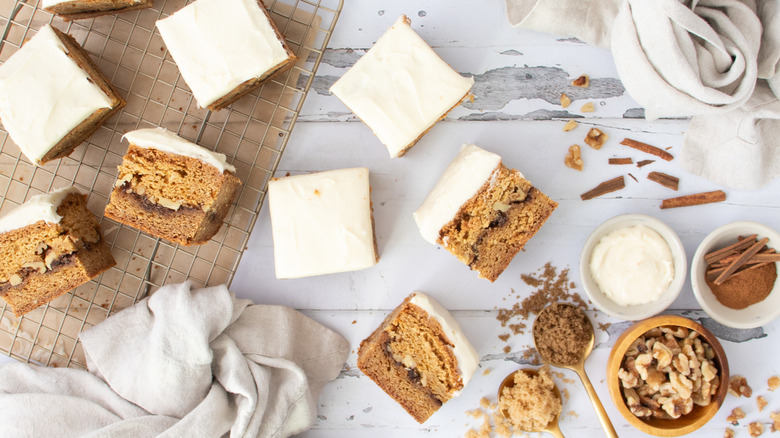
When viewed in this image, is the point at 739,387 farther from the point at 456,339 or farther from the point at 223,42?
the point at 223,42

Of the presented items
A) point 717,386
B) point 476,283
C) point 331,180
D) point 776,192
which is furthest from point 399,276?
point 776,192

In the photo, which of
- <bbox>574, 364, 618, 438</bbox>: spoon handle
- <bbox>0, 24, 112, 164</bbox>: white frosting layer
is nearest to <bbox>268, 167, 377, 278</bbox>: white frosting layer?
<bbox>0, 24, 112, 164</bbox>: white frosting layer

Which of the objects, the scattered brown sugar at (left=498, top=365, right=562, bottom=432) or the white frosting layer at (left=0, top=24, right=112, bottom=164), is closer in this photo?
the white frosting layer at (left=0, top=24, right=112, bottom=164)

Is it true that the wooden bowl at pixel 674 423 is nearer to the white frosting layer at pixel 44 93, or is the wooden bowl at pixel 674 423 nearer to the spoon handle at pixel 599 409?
the spoon handle at pixel 599 409

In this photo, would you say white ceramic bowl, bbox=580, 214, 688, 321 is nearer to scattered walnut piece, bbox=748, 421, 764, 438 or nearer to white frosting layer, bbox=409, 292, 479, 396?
white frosting layer, bbox=409, 292, 479, 396

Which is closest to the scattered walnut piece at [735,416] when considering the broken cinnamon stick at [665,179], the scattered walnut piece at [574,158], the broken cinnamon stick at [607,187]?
the broken cinnamon stick at [665,179]

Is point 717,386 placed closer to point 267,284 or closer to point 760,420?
point 760,420

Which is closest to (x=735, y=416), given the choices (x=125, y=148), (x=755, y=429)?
(x=755, y=429)
